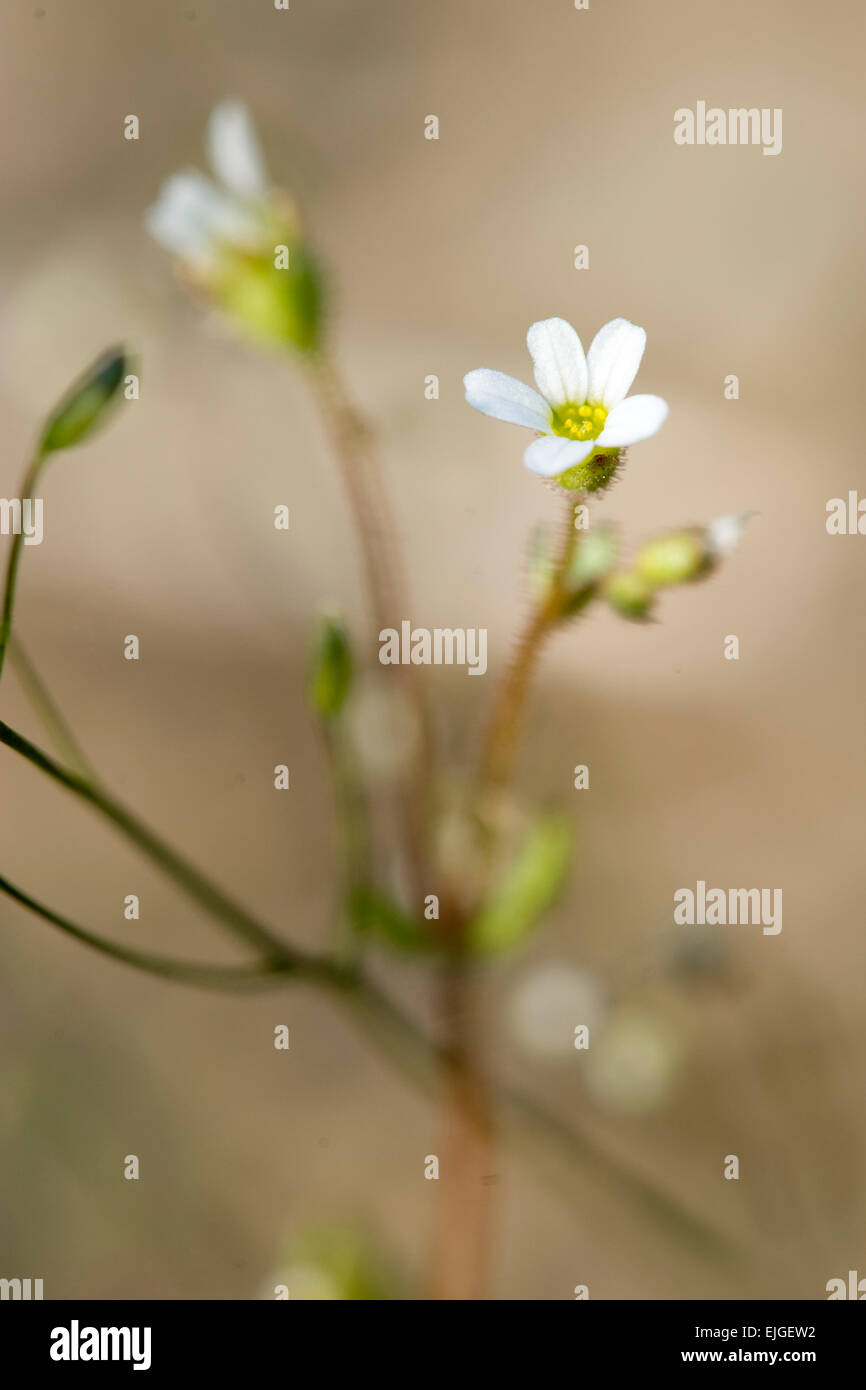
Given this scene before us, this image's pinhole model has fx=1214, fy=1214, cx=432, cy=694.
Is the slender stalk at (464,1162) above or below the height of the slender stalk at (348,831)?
below

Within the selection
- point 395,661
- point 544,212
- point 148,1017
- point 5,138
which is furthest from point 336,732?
point 5,138

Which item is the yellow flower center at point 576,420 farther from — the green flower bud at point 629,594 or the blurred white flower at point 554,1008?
the blurred white flower at point 554,1008

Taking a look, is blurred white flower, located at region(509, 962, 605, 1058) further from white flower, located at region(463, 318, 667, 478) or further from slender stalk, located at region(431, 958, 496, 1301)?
white flower, located at region(463, 318, 667, 478)

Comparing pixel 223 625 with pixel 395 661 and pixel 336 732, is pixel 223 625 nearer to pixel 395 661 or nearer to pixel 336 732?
pixel 395 661

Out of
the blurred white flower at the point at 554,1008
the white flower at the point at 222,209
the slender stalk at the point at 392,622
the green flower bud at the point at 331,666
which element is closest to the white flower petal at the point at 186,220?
the white flower at the point at 222,209

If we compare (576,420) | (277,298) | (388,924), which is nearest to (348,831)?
(388,924)
